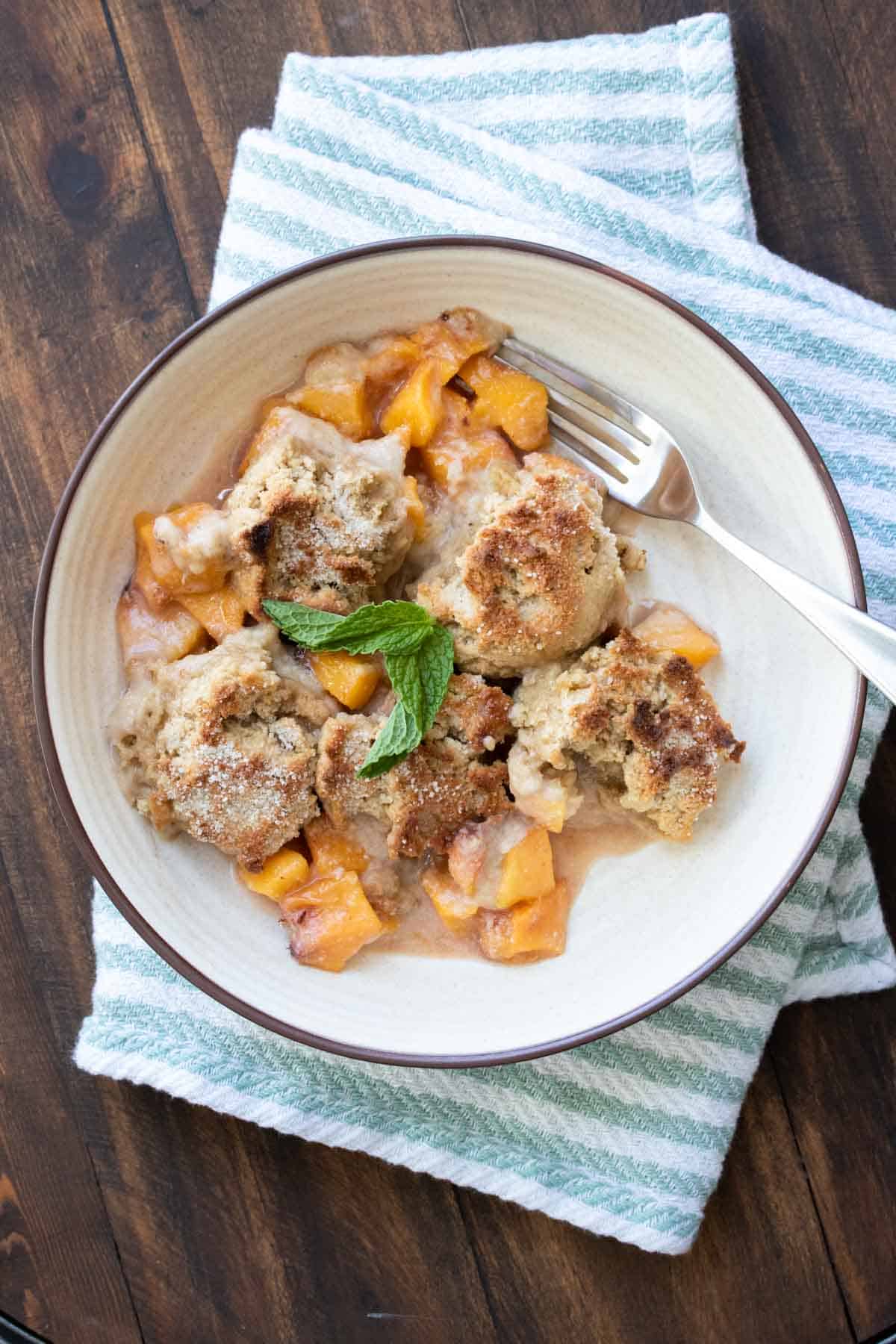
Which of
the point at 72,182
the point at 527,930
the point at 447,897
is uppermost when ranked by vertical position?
the point at 72,182

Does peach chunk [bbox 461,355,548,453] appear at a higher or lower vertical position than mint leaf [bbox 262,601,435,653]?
higher

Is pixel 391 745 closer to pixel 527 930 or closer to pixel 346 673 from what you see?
pixel 346 673

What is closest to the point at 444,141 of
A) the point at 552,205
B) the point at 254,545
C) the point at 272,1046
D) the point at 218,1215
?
the point at 552,205

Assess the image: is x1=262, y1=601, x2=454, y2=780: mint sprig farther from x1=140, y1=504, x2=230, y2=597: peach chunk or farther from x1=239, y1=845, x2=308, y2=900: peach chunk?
x1=239, y1=845, x2=308, y2=900: peach chunk

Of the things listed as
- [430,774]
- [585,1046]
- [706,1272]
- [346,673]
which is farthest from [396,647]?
[706,1272]

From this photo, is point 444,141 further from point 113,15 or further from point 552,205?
point 113,15

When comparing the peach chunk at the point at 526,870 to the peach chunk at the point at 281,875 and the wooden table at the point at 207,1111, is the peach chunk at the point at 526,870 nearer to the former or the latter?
the peach chunk at the point at 281,875

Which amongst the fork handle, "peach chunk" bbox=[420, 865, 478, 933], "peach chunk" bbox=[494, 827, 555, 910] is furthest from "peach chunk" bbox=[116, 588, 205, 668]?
the fork handle
